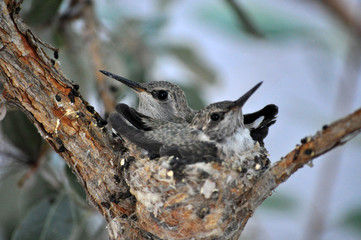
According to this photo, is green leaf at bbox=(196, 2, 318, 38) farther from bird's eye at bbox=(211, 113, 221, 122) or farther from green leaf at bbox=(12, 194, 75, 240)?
green leaf at bbox=(12, 194, 75, 240)

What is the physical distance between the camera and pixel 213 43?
7449mm

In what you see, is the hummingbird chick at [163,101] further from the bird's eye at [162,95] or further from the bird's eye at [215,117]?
the bird's eye at [215,117]

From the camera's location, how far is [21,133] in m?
2.30

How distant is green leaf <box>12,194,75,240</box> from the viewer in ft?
7.38

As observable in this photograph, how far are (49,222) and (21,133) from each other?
1.54 feet

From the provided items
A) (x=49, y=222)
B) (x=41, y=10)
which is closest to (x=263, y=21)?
(x=41, y=10)

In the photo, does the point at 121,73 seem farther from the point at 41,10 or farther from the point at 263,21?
the point at 263,21

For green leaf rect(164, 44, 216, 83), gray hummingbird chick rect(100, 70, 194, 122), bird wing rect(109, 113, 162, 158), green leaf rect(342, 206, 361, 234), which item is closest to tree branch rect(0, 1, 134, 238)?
bird wing rect(109, 113, 162, 158)

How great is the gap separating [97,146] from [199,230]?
0.52m

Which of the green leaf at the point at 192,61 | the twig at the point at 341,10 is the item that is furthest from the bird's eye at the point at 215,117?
the twig at the point at 341,10

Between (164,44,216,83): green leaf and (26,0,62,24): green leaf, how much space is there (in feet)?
4.11

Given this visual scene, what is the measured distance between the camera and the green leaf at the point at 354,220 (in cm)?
331

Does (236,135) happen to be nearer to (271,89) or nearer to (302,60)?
(271,89)

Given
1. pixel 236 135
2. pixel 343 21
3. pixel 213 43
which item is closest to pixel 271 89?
pixel 213 43
